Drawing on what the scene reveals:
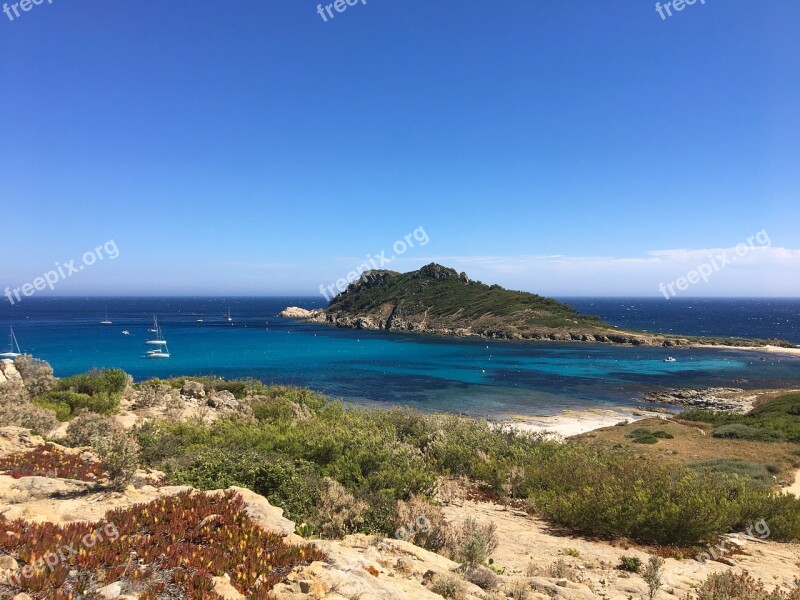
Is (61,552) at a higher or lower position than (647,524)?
higher

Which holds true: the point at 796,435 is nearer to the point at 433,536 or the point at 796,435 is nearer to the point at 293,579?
the point at 433,536

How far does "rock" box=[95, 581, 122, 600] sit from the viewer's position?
455 cm

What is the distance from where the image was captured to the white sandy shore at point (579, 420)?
35.0 meters

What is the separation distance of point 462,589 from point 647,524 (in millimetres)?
6616

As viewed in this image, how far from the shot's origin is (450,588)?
585cm

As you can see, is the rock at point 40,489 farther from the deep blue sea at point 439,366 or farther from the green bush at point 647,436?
the deep blue sea at point 439,366

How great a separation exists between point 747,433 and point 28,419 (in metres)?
40.0

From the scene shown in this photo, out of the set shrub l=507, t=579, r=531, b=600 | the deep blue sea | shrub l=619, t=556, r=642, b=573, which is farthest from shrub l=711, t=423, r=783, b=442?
shrub l=507, t=579, r=531, b=600

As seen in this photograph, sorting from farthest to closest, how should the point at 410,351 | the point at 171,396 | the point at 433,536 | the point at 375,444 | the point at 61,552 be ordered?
1. the point at 410,351
2. the point at 171,396
3. the point at 375,444
4. the point at 433,536
5. the point at 61,552

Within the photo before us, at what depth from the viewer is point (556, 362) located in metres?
74.6

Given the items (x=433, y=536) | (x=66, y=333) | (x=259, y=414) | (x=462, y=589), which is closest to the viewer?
(x=462, y=589)

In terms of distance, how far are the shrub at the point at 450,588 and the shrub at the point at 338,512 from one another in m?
2.94

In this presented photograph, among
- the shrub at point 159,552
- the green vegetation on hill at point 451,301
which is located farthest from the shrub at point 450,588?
the green vegetation on hill at point 451,301

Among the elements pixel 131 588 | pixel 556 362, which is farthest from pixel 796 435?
pixel 556 362
